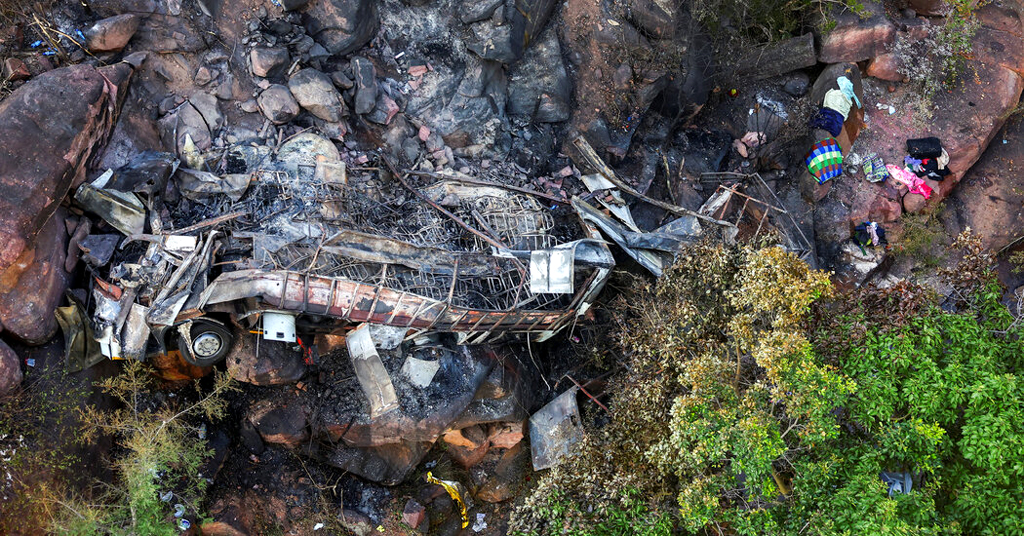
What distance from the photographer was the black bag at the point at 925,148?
13258 millimetres

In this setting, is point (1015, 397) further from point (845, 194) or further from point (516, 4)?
point (516, 4)

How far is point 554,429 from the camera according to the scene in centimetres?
1148

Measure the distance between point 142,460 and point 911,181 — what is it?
41.9 ft

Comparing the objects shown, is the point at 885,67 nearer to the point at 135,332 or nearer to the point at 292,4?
the point at 292,4

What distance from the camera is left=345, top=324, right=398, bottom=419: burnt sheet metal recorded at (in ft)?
31.4

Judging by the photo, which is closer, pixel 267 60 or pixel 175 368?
pixel 175 368

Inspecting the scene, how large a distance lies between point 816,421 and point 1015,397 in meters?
1.69

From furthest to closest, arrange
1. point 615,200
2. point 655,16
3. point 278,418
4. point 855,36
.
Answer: point 855,36 < point 655,16 < point 615,200 < point 278,418

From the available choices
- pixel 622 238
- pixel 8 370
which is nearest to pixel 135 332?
pixel 8 370

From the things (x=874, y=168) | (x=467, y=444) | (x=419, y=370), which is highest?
Result: (x=874, y=168)

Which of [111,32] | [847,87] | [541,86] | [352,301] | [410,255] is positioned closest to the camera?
[352,301]

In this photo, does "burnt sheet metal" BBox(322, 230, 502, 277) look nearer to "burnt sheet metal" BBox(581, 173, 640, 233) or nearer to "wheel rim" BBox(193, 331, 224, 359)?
"wheel rim" BBox(193, 331, 224, 359)

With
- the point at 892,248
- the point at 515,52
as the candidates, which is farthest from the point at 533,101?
the point at 892,248

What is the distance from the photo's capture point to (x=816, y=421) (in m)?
6.99
